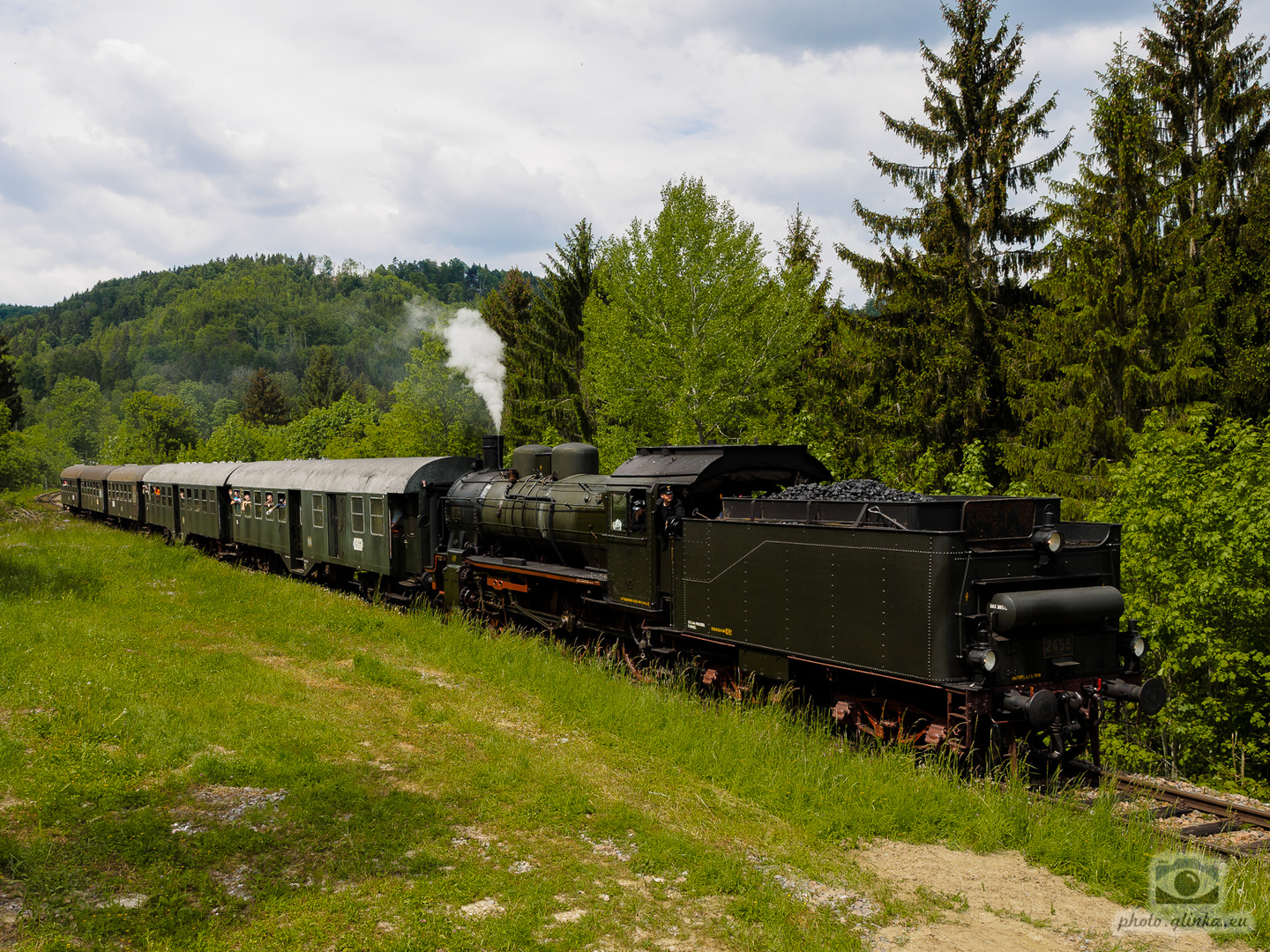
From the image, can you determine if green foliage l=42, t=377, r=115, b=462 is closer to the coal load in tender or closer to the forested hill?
the forested hill

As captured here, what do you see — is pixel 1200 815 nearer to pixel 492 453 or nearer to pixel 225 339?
pixel 492 453

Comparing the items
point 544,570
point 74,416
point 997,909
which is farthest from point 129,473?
point 74,416

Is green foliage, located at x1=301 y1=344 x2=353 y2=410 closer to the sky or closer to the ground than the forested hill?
closer to the ground

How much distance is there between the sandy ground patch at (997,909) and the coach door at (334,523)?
1506 cm

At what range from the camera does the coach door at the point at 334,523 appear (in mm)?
18766

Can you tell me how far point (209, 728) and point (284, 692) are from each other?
1.51 meters

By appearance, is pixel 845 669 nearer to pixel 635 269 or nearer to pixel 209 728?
pixel 209 728

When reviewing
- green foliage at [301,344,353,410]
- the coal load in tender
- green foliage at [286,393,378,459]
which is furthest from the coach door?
green foliage at [301,344,353,410]

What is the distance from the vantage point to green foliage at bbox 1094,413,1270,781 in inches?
516

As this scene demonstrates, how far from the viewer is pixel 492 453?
17234 millimetres

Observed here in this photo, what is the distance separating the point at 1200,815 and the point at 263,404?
86895mm

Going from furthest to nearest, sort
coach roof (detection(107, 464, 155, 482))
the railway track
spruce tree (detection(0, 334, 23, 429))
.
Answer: spruce tree (detection(0, 334, 23, 429))
coach roof (detection(107, 464, 155, 482))
the railway track

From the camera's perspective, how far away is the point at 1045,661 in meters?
7.75

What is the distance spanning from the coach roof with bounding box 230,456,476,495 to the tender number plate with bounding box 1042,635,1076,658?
A: 11.9 m
